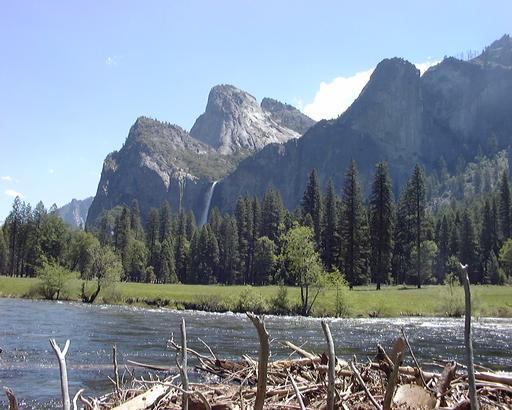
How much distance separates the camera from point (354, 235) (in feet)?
285

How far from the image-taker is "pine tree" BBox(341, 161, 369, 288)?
85.6 metres

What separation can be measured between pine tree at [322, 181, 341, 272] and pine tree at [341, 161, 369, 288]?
4.55 meters

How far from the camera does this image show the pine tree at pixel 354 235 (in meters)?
85.6

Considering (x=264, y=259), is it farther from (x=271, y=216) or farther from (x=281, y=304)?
(x=281, y=304)

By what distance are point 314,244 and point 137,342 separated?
50.6 meters

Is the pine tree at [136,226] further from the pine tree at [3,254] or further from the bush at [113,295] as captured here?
the bush at [113,295]

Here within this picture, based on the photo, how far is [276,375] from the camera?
688 cm

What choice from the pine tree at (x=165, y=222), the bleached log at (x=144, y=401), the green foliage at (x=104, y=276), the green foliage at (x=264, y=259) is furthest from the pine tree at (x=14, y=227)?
the bleached log at (x=144, y=401)

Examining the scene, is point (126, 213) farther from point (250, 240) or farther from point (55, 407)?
point (55, 407)

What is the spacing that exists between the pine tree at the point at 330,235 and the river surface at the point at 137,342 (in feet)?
153

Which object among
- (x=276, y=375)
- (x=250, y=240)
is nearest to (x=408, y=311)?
(x=276, y=375)

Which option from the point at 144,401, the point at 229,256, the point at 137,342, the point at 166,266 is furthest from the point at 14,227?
the point at 144,401

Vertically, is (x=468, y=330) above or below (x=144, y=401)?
above

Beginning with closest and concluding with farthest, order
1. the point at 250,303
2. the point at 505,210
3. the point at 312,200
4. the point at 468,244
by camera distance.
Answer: the point at 250,303
the point at 505,210
the point at 312,200
the point at 468,244
